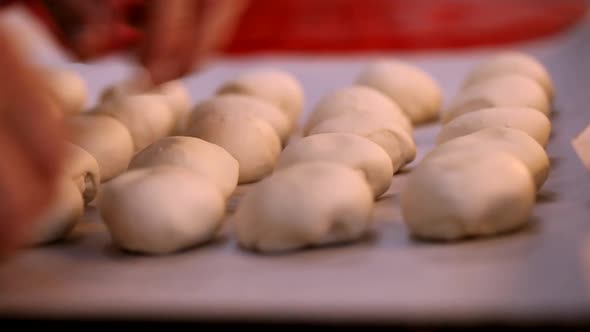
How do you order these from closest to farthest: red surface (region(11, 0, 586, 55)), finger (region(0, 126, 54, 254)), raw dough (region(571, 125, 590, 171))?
finger (region(0, 126, 54, 254)), raw dough (region(571, 125, 590, 171)), red surface (region(11, 0, 586, 55))

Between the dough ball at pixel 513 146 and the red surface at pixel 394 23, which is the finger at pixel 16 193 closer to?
the dough ball at pixel 513 146

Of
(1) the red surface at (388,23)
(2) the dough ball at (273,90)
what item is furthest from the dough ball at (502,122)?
(1) the red surface at (388,23)

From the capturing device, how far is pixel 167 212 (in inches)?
33.0

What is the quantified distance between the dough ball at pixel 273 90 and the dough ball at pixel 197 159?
322 mm

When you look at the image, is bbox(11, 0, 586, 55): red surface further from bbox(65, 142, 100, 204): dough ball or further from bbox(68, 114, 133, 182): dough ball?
bbox(65, 142, 100, 204): dough ball

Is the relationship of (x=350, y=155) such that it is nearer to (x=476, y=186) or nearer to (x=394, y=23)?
(x=476, y=186)

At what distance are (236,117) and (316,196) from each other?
1.10 feet

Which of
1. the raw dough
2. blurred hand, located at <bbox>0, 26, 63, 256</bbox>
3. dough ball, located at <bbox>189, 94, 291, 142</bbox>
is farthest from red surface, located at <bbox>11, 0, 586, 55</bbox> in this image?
blurred hand, located at <bbox>0, 26, 63, 256</bbox>

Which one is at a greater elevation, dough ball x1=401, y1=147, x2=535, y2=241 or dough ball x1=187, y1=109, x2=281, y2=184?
dough ball x1=187, y1=109, x2=281, y2=184

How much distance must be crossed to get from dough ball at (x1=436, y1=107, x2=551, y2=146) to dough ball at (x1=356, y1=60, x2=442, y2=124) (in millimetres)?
230

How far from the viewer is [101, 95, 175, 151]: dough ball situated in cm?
122

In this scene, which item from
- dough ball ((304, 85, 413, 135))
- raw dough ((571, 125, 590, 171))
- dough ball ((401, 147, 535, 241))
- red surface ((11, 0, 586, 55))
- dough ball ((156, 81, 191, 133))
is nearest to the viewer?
dough ball ((401, 147, 535, 241))

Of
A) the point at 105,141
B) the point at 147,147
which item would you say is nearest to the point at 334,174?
the point at 147,147

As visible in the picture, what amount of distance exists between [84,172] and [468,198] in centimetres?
44
